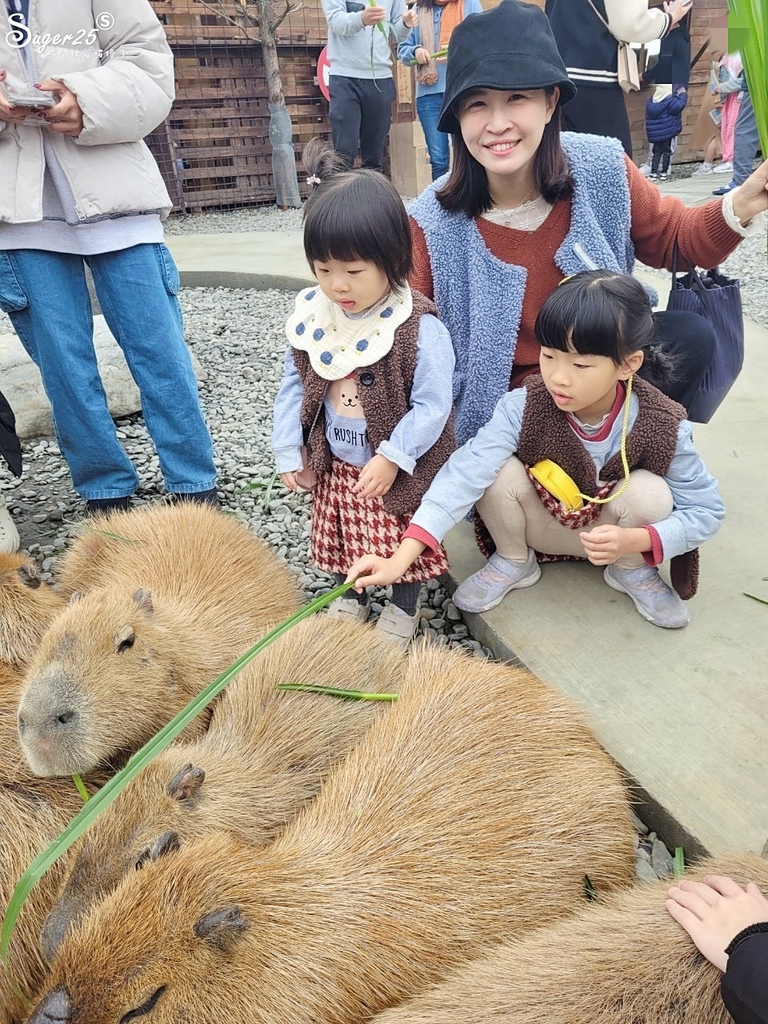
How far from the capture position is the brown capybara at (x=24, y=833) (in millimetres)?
1127

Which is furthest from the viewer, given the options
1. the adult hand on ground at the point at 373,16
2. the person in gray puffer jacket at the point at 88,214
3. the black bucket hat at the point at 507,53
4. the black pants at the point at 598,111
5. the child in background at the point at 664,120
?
the child in background at the point at 664,120

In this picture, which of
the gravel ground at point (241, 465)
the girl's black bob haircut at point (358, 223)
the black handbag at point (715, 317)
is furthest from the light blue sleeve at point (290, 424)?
the black handbag at point (715, 317)

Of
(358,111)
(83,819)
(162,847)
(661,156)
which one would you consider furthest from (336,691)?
(661,156)

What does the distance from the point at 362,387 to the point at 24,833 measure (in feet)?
4.20

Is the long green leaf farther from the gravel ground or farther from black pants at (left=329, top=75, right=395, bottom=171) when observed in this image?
black pants at (left=329, top=75, right=395, bottom=171)

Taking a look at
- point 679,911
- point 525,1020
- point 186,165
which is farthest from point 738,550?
point 186,165

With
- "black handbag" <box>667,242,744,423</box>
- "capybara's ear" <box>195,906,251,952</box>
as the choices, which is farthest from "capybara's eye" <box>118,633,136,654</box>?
"black handbag" <box>667,242,744,423</box>

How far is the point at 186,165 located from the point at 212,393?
7.73m

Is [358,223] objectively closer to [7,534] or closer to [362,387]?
[362,387]

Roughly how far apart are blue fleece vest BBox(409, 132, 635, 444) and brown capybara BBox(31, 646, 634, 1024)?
1.18m

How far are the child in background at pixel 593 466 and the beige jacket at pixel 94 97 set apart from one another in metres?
1.39

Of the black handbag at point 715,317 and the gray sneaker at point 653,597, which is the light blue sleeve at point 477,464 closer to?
the gray sneaker at point 653,597

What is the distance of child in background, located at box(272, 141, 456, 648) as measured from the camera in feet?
5.98

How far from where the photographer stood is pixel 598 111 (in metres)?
3.45
